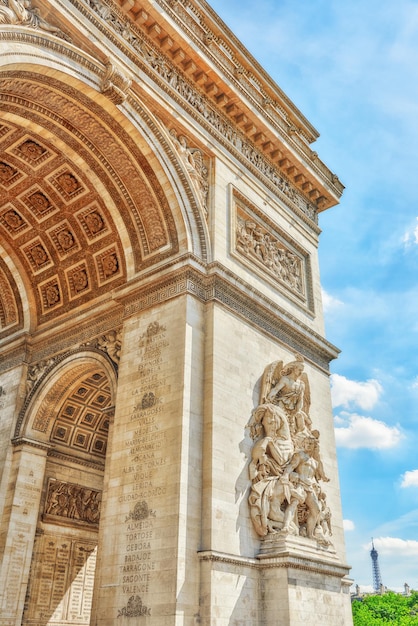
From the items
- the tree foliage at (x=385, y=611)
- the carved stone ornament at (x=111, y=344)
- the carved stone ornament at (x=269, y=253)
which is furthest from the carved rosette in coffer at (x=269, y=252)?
the tree foliage at (x=385, y=611)

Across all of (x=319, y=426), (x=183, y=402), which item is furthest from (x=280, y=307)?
(x=183, y=402)

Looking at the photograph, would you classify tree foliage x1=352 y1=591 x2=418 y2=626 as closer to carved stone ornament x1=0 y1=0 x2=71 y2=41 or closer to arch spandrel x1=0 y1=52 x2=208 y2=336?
arch spandrel x1=0 y1=52 x2=208 y2=336

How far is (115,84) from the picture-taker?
1258 cm

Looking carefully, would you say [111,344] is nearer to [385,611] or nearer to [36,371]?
[36,371]

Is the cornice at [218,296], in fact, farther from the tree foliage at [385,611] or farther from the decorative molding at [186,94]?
the tree foliage at [385,611]

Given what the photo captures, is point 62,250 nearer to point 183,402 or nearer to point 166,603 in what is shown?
point 183,402

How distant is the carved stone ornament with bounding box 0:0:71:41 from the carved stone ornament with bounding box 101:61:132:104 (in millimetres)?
1102

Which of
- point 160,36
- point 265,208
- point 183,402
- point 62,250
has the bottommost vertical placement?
point 183,402

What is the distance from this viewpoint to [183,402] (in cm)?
1141

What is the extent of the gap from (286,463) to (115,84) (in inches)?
358

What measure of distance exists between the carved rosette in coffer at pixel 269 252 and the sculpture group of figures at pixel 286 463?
2.77 meters

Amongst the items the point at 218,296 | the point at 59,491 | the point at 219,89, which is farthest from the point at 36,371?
the point at 219,89

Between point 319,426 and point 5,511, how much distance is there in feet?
26.7

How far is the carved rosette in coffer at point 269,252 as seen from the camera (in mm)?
15211
